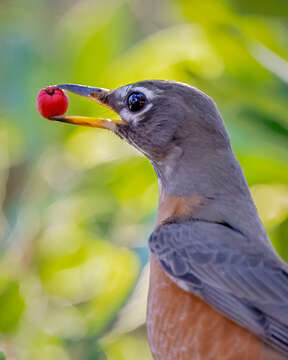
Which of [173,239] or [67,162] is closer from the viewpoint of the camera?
[173,239]

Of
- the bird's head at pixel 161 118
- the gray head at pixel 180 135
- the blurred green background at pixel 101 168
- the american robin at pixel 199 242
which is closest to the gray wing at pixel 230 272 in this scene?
the american robin at pixel 199 242

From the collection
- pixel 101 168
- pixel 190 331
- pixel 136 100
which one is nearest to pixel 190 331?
pixel 190 331

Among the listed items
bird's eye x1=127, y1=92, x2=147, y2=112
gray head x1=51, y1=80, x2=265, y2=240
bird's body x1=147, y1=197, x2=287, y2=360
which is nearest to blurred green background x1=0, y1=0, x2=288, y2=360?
bird's body x1=147, y1=197, x2=287, y2=360

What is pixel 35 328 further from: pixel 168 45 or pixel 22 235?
pixel 168 45

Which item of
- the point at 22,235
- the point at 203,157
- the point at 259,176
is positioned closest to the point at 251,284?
the point at 203,157

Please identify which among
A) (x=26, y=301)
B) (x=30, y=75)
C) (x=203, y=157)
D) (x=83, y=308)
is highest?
(x=203, y=157)

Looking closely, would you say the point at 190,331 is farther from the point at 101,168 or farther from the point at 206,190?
the point at 101,168
